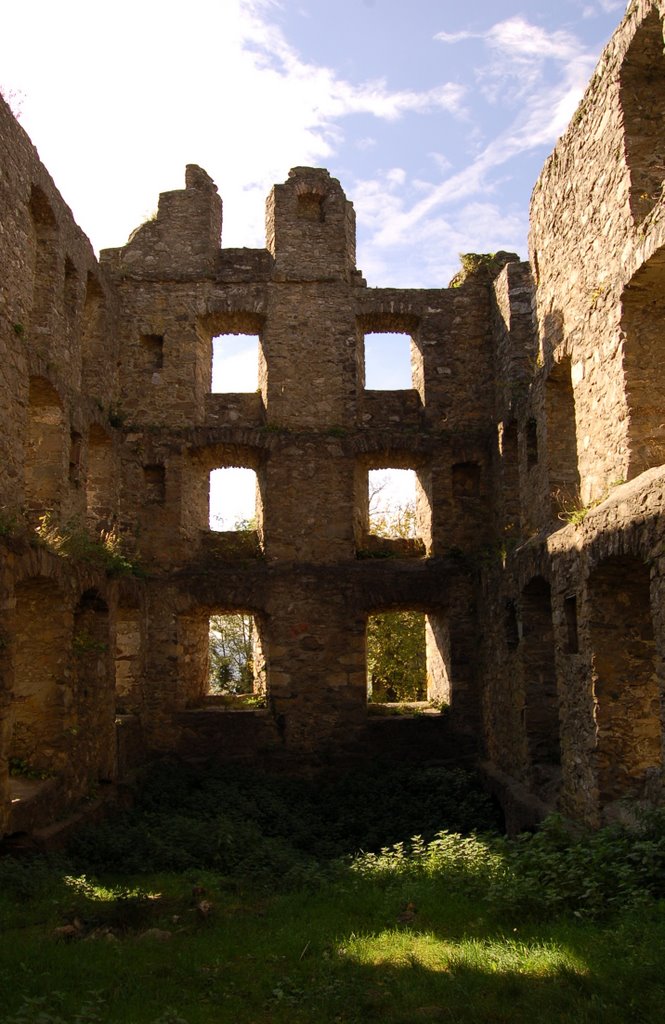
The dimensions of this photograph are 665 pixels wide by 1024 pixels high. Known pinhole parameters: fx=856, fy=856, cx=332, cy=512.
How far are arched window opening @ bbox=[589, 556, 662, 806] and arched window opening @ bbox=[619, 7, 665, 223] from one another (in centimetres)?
366

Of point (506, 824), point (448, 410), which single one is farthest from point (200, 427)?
point (506, 824)

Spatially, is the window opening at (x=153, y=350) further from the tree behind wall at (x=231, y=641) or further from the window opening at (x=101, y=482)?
the tree behind wall at (x=231, y=641)

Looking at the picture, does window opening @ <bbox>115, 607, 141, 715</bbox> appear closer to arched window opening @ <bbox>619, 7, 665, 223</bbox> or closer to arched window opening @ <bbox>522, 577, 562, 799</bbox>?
arched window opening @ <bbox>522, 577, 562, 799</bbox>

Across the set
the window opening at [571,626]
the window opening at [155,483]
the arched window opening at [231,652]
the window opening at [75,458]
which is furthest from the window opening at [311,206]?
the arched window opening at [231,652]

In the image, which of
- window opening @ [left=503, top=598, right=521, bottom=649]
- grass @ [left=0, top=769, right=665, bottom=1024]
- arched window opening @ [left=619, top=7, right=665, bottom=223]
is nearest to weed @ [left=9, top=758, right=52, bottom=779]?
grass @ [left=0, top=769, right=665, bottom=1024]

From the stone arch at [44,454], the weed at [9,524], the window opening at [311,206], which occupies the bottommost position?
the weed at [9,524]

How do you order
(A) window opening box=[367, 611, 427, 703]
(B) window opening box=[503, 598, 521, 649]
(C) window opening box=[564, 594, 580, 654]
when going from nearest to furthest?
(C) window opening box=[564, 594, 580, 654] < (B) window opening box=[503, 598, 521, 649] < (A) window opening box=[367, 611, 427, 703]

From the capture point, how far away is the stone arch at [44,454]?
1133 cm

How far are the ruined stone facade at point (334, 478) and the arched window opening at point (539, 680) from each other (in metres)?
0.03

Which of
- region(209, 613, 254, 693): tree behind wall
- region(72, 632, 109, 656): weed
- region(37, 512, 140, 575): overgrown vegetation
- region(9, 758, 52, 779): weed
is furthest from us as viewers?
region(209, 613, 254, 693): tree behind wall

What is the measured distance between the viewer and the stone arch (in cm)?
1133

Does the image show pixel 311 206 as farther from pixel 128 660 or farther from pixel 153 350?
pixel 128 660

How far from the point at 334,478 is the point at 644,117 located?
291 inches

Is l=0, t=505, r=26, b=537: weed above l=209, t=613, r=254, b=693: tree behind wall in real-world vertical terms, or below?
above
